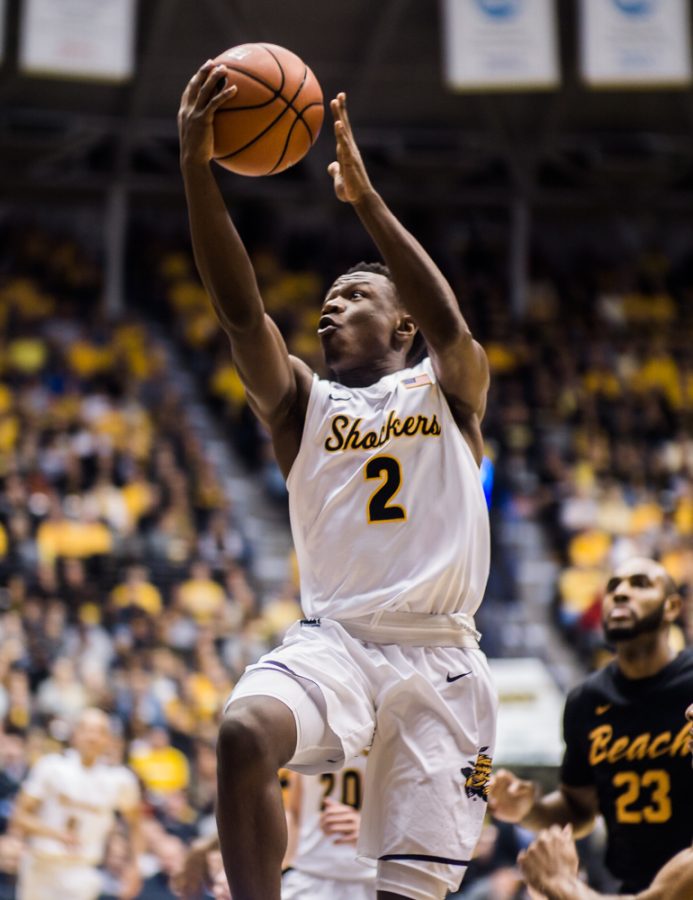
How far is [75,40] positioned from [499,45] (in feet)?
15.2

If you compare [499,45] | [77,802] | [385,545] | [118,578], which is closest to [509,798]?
[385,545]

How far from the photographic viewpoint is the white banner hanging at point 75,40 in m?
15.4

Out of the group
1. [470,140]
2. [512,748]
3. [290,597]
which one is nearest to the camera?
[512,748]

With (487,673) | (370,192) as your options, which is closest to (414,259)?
(370,192)

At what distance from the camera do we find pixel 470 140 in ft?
67.5

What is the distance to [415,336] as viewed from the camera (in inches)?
193

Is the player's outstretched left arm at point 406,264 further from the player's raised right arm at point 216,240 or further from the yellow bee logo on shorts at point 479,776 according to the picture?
the yellow bee logo on shorts at point 479,776

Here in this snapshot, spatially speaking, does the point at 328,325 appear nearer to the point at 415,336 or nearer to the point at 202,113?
the point at 415,336

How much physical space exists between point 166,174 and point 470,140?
4599 mm

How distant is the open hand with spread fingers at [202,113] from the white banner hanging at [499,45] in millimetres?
11809

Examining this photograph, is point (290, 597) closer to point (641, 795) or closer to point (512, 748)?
point (512, 748)

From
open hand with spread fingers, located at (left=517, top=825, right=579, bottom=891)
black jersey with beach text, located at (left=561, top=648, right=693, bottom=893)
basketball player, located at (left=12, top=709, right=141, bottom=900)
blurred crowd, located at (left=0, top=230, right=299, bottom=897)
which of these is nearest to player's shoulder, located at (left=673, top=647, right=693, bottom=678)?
black jersey with beach text, located at (left=561, top=648, right=693, bottom=893)

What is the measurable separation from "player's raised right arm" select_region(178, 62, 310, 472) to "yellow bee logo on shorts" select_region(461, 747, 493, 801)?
1.32 m

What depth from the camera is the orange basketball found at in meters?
4.27
